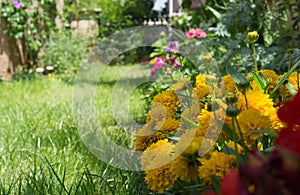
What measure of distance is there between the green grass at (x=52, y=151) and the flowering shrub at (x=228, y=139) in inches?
13.2

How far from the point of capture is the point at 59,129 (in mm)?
2322

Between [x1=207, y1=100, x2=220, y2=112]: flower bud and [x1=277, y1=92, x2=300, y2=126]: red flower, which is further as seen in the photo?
[x1=207, y1=100, x2=220, y2=112]: flower bud

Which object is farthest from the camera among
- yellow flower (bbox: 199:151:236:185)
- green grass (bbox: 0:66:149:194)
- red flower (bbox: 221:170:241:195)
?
green grass (bbox: 0:66:149:194)

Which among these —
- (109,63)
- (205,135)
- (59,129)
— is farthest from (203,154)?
(109,63)

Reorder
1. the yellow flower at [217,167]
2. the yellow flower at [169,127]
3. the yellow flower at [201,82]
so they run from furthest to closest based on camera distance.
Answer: the yellow flower at [201,82] → the yellow flower at [169,127] → the yellow flower at [217,167]

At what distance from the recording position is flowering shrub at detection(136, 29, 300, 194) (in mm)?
356

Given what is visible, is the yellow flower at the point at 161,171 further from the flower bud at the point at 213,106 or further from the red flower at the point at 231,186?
Result: the red flower at the point at 231,186

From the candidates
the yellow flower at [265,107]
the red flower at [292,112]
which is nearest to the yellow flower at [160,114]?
the yellow flower at [265,107]

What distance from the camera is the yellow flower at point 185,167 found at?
79cm

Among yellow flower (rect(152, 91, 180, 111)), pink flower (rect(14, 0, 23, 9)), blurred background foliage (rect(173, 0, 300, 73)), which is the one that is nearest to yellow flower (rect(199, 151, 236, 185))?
yellow flower (rect(152, 91, 180, 111))

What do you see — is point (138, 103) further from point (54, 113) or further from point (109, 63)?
point (109, 63)

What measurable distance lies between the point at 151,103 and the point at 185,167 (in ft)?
2.52

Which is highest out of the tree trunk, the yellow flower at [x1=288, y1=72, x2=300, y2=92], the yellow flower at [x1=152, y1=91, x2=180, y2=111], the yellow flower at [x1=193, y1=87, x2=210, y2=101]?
the yellow flower at [x1=288, y1=72, x2=300, y2=92]

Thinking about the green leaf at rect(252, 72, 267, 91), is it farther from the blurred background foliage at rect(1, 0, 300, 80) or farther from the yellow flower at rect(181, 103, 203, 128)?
the blurred background foliage at rect(1, 0, 300, 80)
